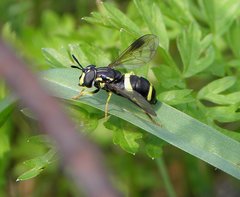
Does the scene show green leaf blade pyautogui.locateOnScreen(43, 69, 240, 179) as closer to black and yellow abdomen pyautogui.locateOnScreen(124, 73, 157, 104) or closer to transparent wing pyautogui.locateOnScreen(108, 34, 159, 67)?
black and yellow abdomen pyautogui.locateOnScreen(124, 73, 157, 104)

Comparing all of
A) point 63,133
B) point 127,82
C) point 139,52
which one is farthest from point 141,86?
point 63,133

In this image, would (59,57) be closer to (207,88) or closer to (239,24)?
(207,88)

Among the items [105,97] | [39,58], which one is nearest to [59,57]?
[105,97]

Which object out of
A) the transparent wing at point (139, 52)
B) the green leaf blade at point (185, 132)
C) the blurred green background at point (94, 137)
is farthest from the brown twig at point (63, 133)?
the blurred green background at point (94, 137)

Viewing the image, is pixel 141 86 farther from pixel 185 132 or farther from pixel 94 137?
pixel 94 137

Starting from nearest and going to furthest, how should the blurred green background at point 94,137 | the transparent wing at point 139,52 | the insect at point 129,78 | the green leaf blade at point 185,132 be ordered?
the green leaf blade at point 185,132, the insect at point 129,78, the transparent wing at point 139,52, the blurred green background at point 94,137

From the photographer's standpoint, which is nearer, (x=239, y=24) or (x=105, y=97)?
(x=105, y=97)

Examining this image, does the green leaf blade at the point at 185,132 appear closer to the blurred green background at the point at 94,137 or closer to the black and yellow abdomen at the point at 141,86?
the black and yellow abdomen at the point at 141,86

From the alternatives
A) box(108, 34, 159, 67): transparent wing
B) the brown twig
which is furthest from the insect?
the brown twig
